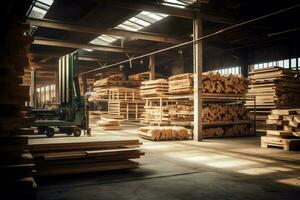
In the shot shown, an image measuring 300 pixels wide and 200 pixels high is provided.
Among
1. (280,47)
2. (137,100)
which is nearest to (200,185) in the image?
(280,47)

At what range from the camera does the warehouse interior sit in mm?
5008

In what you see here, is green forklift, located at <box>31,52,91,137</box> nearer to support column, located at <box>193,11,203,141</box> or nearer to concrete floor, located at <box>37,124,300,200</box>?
support column, located at <box>193,11,203,141</box>

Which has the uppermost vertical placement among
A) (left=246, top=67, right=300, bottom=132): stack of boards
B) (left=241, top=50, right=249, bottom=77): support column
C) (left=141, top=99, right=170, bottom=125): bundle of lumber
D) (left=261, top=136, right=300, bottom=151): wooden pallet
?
(left=241, top=50, right=249, bottom=77): support column

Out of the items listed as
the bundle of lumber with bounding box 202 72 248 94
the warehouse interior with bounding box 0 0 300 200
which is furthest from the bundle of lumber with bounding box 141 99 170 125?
the bundle of lumber with bounding box 202 72 248 94

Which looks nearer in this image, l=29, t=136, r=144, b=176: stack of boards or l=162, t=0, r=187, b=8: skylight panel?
l=29, t=136, r=144, b=176: stack of boards

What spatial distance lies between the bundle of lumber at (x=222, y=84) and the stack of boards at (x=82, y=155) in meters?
6.99

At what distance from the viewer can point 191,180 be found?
18.4ft

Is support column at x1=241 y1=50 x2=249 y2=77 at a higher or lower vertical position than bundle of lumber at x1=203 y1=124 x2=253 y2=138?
higher

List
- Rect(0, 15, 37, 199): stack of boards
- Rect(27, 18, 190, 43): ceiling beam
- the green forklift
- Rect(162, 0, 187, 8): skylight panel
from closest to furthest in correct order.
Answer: Rect(0, 15, 37, 199): stack of boards < Rect(162, 0, 187, 8): skylight panel < the green forklift < Rect(27, 18, 190, 43): ceiling beam

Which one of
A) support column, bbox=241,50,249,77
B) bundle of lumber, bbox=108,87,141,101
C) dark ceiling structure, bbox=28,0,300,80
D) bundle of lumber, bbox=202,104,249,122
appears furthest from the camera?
bundle of lumber, bbox=108,87,141,101

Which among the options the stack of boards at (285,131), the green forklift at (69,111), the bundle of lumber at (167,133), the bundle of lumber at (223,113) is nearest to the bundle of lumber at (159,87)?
the bundle of lumber at (223,113)

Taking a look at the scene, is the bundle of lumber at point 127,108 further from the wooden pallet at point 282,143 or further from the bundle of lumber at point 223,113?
the wooden pallet at point 282,143

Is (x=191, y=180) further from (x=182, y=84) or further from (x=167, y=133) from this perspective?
(x=182, y=84)

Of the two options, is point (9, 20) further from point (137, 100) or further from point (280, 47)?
point (137, 100)
